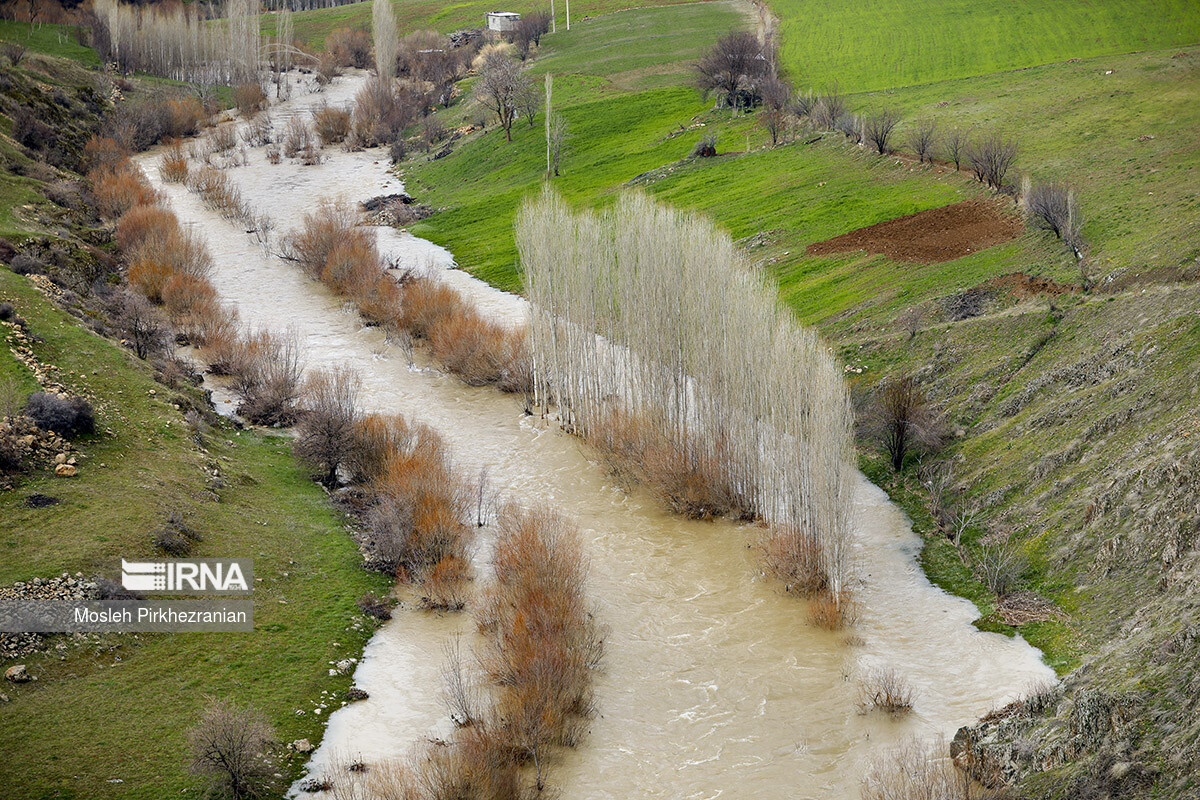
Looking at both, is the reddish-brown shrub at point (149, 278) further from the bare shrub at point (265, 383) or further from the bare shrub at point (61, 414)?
the bare shrub at point (61, 414)

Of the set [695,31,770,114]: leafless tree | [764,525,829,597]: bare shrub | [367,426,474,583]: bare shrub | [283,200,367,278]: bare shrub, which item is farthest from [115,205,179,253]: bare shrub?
[695,31,770,114]: leafless tree

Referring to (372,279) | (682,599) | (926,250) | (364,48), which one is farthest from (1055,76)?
(364,48)

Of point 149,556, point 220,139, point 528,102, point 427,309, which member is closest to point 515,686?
point 149,556

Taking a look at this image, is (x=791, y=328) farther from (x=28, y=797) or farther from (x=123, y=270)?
(x=123, y=270)

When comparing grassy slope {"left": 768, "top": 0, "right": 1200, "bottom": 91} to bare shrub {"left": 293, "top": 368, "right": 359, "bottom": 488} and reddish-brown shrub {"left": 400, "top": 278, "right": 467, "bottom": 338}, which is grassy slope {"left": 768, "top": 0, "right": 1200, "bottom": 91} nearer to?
reddish-brown shrub {"left": 400, "top": 278, "right": 467, "bottom": 338}

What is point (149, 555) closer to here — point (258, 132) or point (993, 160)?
point (993, 160)

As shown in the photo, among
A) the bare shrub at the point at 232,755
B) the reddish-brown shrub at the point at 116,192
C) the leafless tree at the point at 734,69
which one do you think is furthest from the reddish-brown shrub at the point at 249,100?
the bare shrub at the point at 232,755
